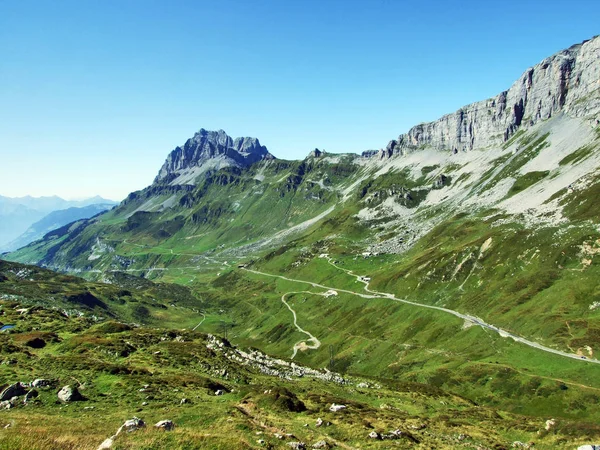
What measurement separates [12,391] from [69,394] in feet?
19.6

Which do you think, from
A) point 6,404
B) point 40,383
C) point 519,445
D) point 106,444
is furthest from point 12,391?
point 519,445

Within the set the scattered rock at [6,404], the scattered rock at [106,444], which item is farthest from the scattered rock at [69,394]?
the scattered rock at [106,444]

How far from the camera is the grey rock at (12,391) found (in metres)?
42.8

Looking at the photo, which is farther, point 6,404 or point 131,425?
point 6,404

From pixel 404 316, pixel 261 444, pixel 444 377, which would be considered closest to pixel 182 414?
pixel 261 444

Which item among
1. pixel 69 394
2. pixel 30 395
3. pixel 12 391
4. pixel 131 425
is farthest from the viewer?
pixel 69 394

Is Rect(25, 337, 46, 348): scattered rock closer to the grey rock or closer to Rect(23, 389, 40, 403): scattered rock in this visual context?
the grey rock

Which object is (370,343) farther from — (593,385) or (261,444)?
(261,444)

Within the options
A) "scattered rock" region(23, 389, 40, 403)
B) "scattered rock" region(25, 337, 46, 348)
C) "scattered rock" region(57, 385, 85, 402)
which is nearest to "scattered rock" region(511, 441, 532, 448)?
"scattered rock" region(57, 385, 85, 402)

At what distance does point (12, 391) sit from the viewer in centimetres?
4397

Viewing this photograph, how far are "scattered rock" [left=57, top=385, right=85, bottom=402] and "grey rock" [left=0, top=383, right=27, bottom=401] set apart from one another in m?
3.94

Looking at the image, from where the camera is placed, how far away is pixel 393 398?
77.3 meters

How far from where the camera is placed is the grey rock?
42800mm

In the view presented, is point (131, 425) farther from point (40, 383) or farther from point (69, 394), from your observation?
point (40, 383)
